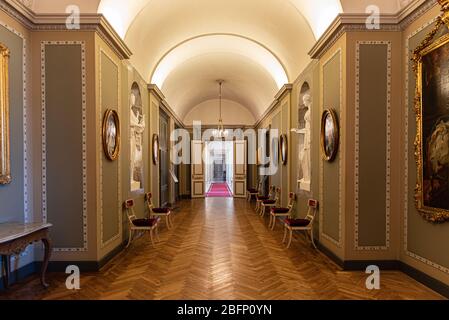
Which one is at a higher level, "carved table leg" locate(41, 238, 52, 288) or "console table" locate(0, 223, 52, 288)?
"console table" locate(0, 223, 52, 288)

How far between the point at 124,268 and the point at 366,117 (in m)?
4.39

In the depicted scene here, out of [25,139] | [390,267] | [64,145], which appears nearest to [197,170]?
[64,145]

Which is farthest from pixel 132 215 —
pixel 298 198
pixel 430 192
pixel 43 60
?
pixel 430 192

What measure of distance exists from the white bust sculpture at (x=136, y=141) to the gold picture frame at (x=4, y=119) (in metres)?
2.75

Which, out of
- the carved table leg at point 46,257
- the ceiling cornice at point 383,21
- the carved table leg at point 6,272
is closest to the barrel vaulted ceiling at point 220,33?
the ceiling cornice at point 383,21

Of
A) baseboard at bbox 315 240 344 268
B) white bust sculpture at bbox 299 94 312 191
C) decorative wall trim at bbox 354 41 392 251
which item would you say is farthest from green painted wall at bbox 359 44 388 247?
white bust sculpture at bbox 299 94 312 191

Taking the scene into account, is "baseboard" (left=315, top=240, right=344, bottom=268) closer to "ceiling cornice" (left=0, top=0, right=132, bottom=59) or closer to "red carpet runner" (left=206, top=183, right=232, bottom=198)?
"ceiling cornice" (left=0, top=0, right=132, bottom=59)

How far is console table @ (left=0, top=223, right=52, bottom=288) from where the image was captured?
3262 millimetres

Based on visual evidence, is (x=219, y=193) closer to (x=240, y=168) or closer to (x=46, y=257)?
(x=240, y=168)

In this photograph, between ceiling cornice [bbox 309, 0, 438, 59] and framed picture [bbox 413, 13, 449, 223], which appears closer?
framed picture [bbox 413, 13, 449, 223]

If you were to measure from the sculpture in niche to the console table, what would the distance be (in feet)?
8.79

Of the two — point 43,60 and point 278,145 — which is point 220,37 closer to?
point 278,145

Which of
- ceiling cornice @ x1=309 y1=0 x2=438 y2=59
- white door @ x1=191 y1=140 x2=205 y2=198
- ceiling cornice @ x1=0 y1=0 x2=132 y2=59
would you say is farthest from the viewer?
white door @ x1=191 y1=140 x2=205 y2=198

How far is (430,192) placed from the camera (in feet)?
12.7
